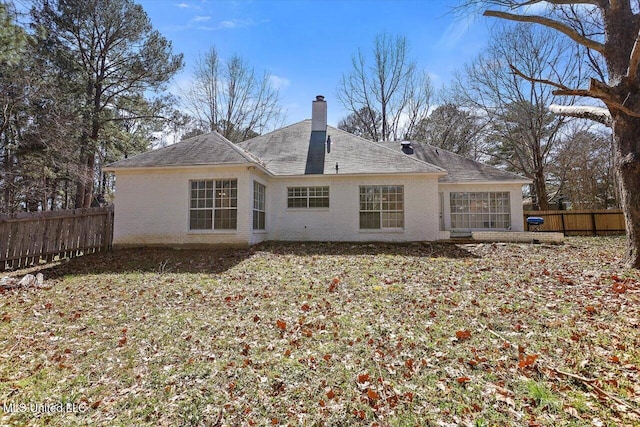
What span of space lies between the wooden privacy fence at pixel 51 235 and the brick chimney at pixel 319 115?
34.0 feet

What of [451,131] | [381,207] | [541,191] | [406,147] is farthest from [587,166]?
[381,207]

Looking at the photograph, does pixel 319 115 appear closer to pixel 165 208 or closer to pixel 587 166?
pixel 165 208

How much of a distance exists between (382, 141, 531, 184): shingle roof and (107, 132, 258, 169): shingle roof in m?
9.66

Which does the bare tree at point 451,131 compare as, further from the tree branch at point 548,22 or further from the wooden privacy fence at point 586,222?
the tree branch at point 548,22

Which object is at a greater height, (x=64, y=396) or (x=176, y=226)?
(x=176, y=226)

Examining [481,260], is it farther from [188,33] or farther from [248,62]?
[248,62]

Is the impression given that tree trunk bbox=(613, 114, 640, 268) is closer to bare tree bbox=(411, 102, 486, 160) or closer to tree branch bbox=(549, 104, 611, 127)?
tree branch bbox=(549, 104, 611, 127)

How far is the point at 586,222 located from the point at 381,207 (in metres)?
11.8

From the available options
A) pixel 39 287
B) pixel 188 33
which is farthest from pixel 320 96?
pixel 39 287

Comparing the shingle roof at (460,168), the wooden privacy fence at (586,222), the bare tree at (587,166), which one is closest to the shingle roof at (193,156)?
the shingle roof at (460,168)

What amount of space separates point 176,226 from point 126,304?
6.07 metres

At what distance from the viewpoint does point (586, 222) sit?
16.4 metres

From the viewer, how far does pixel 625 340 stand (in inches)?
149

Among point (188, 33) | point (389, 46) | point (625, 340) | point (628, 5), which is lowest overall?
point (625, 340)
